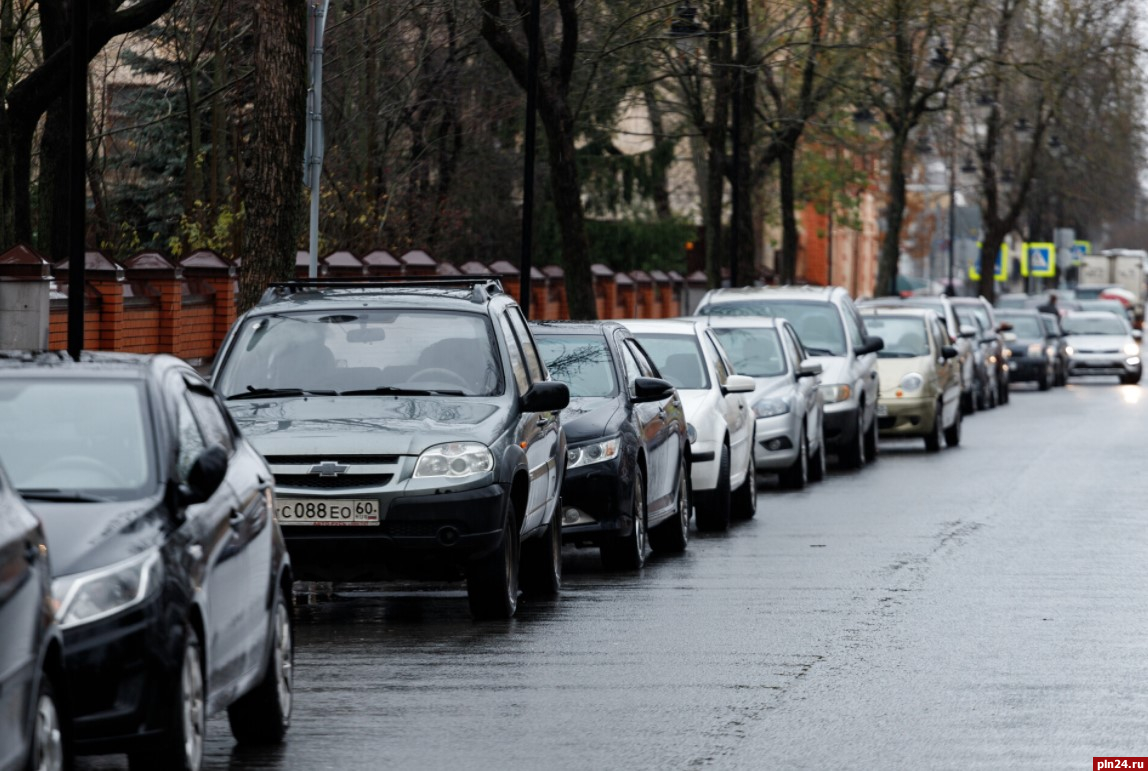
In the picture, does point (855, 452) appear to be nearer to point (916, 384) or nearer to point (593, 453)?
point (916, 384)

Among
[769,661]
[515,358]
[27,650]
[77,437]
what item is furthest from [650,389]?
[27,650]

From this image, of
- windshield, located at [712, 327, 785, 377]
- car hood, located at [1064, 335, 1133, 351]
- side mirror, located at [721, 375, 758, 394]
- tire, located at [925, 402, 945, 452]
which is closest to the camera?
side mirror, located at [721, 375, 758, 394]

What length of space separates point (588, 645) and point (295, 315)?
2700 mm

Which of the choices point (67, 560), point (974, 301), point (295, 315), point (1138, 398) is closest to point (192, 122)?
point (974, 301)

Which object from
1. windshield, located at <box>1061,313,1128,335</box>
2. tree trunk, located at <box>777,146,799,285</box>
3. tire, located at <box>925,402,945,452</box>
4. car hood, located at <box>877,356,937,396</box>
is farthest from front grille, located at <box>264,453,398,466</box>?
windshield, located at <box>1061,313,1128,335</box>

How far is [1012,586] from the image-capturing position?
14000 millimetres

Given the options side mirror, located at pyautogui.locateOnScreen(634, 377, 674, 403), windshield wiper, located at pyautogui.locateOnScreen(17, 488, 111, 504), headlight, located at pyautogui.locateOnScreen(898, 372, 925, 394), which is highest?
windshield wiper, located at pyautogui.locateOnScreen(17, 488, 111, 504)

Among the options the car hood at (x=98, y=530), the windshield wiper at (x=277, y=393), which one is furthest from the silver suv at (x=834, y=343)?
the car hood at (x=98, y=530)

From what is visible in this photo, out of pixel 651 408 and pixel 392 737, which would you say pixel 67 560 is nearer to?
pixel 392 737

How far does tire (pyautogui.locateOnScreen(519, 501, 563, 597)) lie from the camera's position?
13445mm

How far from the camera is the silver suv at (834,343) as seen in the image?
83.4ft

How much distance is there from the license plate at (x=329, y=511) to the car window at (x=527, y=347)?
193 cm

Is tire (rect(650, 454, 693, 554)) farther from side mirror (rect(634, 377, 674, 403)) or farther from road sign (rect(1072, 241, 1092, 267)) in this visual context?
road sign (rect(1072, 241, 1092, 267))

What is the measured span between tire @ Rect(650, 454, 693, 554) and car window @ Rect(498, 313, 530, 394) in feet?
11.7
